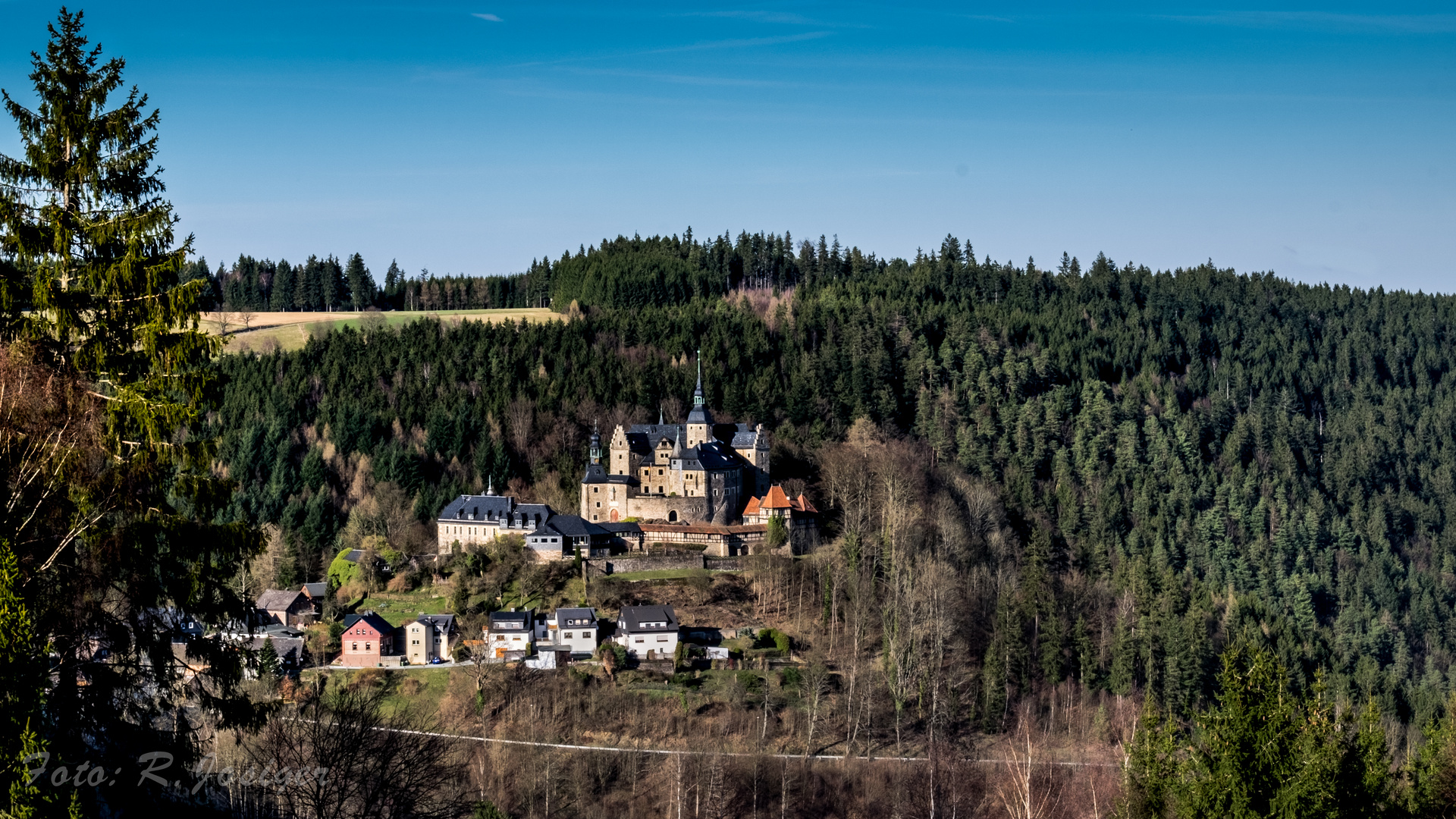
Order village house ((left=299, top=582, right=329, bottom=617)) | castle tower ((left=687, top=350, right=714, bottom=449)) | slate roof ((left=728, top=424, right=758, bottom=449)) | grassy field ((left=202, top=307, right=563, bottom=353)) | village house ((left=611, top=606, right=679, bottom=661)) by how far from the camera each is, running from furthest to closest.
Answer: grassy field ((left=202, top=307, right=563, bottom=353)), slate roof ((left=728, top=424, right=758, bottom=449)), castle tower ((left=687, top=350, right=714, bottom=449)), village house ((left=299, top=582, right=329, bottom=617)), village house ((left=611, top=606, right=679, bottom=661))

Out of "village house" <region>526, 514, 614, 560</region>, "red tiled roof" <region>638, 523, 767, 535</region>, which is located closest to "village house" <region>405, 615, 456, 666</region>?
"village house" <region>526, 514, 614, 560</region>

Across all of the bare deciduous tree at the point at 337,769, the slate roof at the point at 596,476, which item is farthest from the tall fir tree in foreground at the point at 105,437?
the slate roof at the point at 596,476

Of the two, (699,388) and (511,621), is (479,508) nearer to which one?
(511,621)

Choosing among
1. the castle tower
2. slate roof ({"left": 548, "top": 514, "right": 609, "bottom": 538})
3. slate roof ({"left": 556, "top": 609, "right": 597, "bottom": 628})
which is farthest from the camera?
the castle tower

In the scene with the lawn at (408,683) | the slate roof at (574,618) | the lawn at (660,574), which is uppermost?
the lawn at (660,574)

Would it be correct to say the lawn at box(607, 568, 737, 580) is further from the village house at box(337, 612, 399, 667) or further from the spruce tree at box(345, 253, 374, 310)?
the spruce tree at box(345, 253, 374, 310)

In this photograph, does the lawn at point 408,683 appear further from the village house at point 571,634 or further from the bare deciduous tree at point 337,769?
the bare deciduous tree at point 337,769
